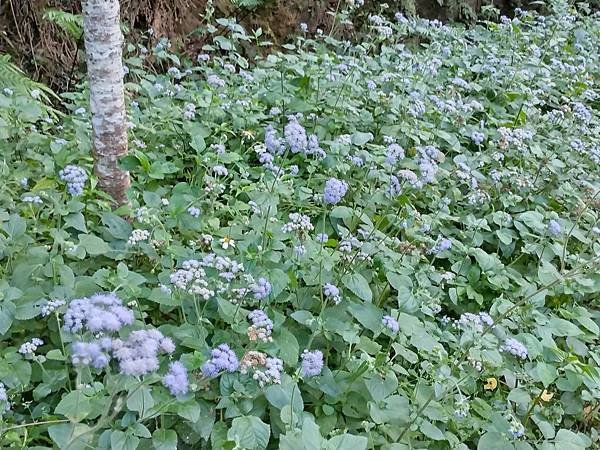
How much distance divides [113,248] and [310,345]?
94cm

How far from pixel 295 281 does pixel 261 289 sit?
361mm

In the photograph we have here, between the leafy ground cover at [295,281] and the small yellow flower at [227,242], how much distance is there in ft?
0.04

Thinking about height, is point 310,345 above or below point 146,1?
below

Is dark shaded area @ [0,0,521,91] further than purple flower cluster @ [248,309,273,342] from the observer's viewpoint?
Yes

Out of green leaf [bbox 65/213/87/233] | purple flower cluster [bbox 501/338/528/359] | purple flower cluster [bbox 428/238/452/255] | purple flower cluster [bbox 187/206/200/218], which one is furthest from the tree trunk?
purple flower cluster [bbox 501/338/528/359]

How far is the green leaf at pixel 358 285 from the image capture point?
261 centimetres

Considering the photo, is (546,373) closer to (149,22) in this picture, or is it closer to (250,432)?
(250,432)

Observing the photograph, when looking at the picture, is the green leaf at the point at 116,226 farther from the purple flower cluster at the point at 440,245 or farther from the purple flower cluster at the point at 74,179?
the purple flower cluster at the point at 440,245

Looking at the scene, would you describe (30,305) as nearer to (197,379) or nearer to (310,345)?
(197,379)

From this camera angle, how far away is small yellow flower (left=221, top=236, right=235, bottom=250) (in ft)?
8.33

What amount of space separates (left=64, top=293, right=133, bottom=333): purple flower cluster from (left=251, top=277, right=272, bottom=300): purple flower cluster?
1.98ft

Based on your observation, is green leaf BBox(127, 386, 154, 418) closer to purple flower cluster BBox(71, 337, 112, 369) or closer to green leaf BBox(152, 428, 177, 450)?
green leaf BBox(152, 428, 177, 450)

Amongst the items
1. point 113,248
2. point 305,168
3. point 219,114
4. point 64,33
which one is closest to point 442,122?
point 305,168

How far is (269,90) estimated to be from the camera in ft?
14.2
